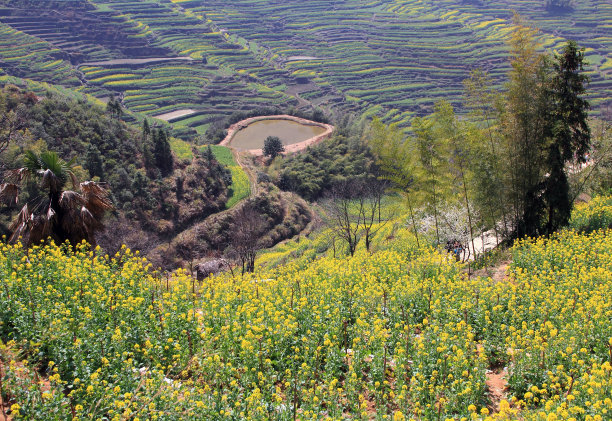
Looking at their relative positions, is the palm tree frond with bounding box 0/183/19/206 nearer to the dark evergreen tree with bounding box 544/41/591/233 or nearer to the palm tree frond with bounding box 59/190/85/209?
the palm tree frond with bounding box 59/190/85/209

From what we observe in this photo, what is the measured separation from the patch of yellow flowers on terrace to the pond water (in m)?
46.4

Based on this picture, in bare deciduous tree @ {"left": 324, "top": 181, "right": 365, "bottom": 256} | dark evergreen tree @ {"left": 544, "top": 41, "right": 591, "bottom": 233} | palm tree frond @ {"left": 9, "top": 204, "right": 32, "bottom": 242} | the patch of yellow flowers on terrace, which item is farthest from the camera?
bare deciduous tree @ {"left": 324, "top": 181, "right": 365, "bottom": 256}

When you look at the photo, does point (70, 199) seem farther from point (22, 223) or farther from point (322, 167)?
point (322, 167)

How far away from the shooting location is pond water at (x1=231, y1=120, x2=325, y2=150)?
56.8m

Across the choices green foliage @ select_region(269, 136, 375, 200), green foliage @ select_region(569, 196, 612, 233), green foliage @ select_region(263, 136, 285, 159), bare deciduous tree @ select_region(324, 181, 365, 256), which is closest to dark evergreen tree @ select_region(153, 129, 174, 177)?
green foliage @ select_region(269, 136, 375, 200)

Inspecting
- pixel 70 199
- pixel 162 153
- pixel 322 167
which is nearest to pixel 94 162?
pixel 162 153

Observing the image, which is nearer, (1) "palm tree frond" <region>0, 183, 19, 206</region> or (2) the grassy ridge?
(1) "palm tree frond" <region>0, 183, 19, 206</region>

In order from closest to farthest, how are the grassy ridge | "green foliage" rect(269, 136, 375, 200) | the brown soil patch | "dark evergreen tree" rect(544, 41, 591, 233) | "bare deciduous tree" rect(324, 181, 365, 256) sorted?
the brown soil patch
"dark evergreen tree" rect(544, 41, 591, 233)
"bare deciduous tree" rect(324, 181, 365, 256)
the grassy ridge
"green foliage" rect(269, 136, 375, 200)

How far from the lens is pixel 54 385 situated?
589 cm

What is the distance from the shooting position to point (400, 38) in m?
116

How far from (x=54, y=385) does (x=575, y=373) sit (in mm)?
7706

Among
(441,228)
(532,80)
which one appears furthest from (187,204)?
(532,80)

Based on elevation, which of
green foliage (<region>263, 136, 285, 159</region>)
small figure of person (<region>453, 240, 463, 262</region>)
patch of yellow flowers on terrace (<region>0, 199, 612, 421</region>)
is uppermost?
patch of yellow flowers on terrace (<region>0, 199, 612, 421</region>)

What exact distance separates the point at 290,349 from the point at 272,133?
176 ft
